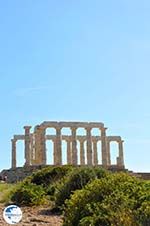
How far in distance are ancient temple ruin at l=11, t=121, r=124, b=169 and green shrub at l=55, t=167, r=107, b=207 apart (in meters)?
44.4

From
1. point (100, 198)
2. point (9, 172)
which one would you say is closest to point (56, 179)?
point (100, 198)

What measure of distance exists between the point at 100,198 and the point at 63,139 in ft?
196

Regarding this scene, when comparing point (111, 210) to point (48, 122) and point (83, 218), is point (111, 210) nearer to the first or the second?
point (83, 218)

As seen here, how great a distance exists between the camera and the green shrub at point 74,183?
65.8 feet

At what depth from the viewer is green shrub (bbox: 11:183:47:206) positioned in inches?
866

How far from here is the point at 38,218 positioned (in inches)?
691

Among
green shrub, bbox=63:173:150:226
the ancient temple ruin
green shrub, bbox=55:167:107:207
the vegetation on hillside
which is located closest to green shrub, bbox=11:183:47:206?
green shrub, bbox=55:167:107:207

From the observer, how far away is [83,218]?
1233 centimetres

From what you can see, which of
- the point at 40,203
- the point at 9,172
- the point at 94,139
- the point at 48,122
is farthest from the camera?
the point at 94,139

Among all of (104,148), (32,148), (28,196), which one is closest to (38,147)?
(32,148)

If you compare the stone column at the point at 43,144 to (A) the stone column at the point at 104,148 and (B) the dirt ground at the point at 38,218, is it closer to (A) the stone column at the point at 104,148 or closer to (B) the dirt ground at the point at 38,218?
(A) the stone column at the point at 104,148

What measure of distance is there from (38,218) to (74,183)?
3.79m

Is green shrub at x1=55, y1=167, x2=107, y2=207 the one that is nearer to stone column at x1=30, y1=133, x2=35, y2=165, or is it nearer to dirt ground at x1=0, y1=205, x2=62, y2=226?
dirt ground at x1=0, y1=205, x2=62, y2=226

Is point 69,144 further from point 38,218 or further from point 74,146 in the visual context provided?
point 38,218
